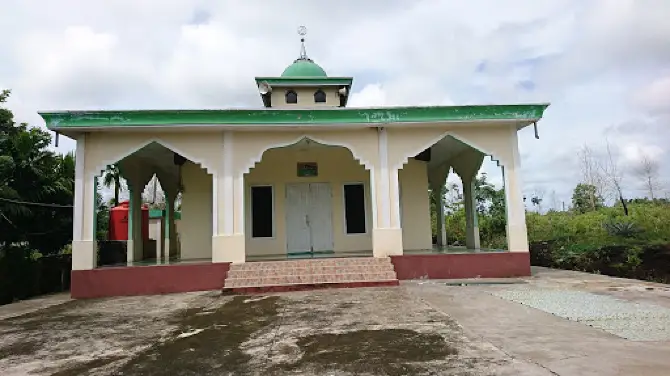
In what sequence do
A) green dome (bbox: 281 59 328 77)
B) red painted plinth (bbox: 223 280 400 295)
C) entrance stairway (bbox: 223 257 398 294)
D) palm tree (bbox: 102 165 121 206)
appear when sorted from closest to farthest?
red painted plinth (bbox: 223 280 400 295) < entrance stairway (bbox: 223 257 398 294) < green dome (bbox: 281 59 328 77) < palm tree (bbox: 102 165 121 206)

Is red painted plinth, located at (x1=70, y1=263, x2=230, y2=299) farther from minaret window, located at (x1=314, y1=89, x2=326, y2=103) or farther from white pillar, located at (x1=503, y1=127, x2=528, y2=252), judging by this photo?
minaret window, located at (x1=314, y1=89, x2=326, y2=103)

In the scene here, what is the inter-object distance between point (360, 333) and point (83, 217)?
6.64m

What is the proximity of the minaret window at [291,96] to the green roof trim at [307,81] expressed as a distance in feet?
1.04

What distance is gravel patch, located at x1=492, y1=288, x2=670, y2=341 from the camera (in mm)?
4355

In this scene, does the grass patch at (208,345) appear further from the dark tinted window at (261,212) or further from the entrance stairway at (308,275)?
the dark tinted window at (261,212)

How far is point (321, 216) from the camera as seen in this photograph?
11.3m

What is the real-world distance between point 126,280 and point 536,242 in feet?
34.0

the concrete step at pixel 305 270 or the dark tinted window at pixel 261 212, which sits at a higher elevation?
the dark tinted window at pixel 261 212

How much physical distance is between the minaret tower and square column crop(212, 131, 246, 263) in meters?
5.08

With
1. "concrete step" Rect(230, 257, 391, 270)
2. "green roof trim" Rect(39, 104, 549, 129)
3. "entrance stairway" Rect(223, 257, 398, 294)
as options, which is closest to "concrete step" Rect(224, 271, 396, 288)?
"entrance stairway" Rect(223, 257, 398, 294)

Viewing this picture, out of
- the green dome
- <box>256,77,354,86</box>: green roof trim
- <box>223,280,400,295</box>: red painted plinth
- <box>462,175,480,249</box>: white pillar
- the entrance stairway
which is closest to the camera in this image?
<box>223,280,400,295</box>: red painted plinth

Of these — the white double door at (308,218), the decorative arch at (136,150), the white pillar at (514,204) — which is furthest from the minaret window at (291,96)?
the white pillar at (514,204)

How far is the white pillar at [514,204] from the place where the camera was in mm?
9117

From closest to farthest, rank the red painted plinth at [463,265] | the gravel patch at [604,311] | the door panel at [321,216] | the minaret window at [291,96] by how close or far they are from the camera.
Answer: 1. the gravel patch at [604,311]
2. the red painted plinth at [463,265]
3. the door panel at [321,216]
4. the minaret window at [291,96]
